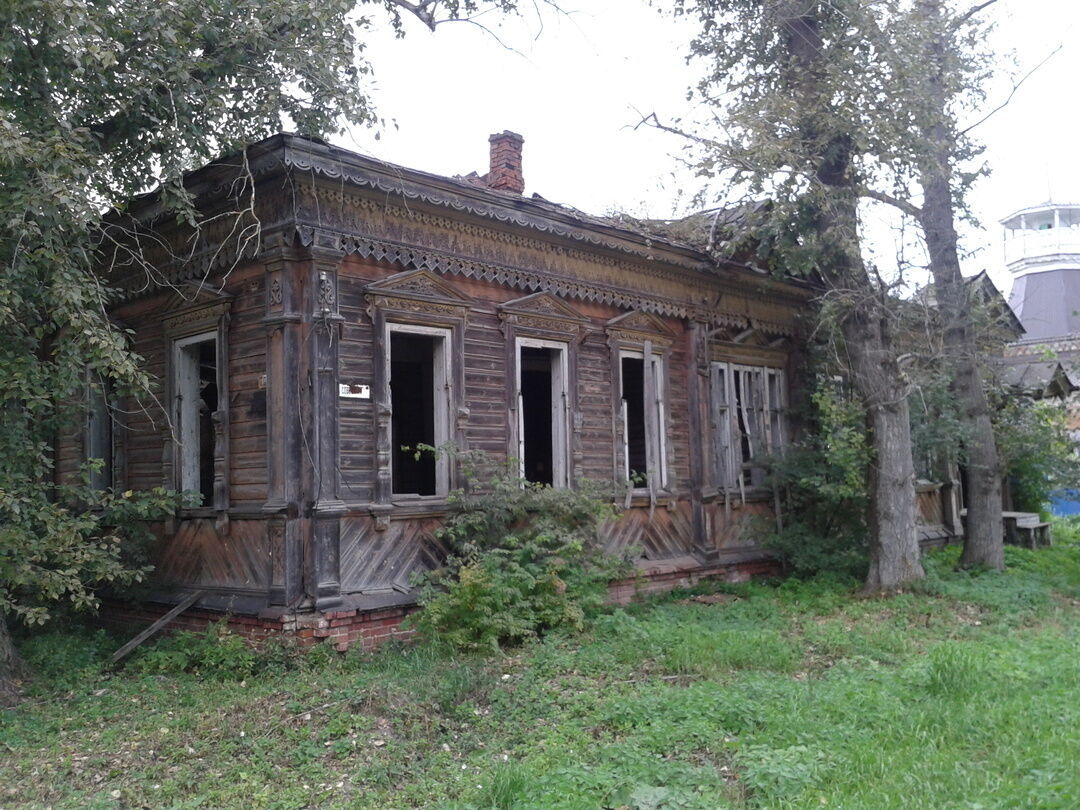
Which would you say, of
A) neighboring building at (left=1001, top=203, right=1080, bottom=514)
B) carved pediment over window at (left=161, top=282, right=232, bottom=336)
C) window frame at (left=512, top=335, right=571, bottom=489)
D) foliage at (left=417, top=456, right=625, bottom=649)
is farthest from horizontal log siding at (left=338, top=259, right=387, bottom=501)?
neighboring building at (left=1001, top=203, right=1080, bottom=514)

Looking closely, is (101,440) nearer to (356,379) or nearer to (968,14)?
(356,379)

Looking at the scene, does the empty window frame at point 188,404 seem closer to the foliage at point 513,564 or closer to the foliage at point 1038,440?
the foliage at point 513,564

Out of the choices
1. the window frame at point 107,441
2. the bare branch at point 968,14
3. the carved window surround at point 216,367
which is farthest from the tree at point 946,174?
the window frame at point 107,441

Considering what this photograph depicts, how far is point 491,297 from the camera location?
10.2m

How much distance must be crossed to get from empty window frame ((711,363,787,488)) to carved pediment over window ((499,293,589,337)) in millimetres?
2877

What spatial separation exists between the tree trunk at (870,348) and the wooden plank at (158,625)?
304 inches

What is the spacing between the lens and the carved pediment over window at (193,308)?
919 centimetres

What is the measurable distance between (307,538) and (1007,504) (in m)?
16.5

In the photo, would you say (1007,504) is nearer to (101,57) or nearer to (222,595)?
(222,595)

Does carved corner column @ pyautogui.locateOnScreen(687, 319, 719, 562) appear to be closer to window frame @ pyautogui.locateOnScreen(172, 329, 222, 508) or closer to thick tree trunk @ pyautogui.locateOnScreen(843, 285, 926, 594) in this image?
thick tree trunk @ pyautogui.locateOnScreen(843, 285, 926, 594)

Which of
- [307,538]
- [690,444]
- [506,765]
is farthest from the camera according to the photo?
[690,444]

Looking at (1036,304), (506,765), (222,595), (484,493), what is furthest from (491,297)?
(1036,304)

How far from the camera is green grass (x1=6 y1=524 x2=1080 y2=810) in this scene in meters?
5.09

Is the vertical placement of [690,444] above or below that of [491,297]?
below
